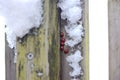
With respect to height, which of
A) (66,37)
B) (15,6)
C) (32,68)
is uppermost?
(15,6)

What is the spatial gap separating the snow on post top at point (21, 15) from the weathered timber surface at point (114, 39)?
272 mm

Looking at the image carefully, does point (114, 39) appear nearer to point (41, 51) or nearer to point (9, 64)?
point (41, 51)

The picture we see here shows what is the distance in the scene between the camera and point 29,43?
1267 mm

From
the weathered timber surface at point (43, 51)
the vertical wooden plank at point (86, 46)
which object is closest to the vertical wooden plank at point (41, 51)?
the weathered timber surface at point (43, 51)

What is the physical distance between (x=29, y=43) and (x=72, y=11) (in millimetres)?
202

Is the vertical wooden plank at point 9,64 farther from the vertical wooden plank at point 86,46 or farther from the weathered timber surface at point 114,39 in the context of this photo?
the weathered timber surface at point 114,39

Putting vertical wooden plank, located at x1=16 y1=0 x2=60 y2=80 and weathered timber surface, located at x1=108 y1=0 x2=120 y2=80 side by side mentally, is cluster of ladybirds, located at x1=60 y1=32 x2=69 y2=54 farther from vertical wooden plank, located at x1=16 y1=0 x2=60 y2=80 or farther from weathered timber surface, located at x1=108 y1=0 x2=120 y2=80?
weathered timber surface, located at x1=108 y1=0 x2=120 y2=80

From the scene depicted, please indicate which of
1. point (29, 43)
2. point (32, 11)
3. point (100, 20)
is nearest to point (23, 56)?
point (29, 43)

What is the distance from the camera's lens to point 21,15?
124 centimetres

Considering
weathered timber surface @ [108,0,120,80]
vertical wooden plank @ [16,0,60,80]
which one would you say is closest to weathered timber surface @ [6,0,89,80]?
vertical wooden plank @ [16,0,60,80]

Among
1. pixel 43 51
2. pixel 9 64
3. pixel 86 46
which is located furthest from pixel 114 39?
pixel 9 64

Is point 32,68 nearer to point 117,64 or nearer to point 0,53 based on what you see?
point 0,53

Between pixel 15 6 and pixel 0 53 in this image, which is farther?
pixel 0 53

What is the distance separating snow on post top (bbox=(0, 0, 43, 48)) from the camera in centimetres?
123
